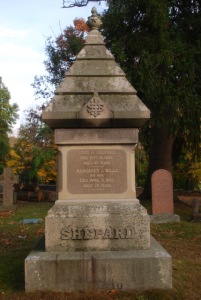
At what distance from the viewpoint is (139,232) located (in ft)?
18.8

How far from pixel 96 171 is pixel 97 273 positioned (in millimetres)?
1487

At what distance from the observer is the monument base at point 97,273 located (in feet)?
17.1

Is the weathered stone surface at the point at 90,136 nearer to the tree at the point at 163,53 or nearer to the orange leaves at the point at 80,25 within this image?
the tree at the point at 163,53

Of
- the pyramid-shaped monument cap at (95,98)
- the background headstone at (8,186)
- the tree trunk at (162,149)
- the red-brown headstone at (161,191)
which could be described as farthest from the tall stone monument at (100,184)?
the tree trunk at (162,149)

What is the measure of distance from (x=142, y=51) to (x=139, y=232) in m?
11.0

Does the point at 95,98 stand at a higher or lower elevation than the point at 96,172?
higher

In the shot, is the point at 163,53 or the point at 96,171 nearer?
the point at 96,171

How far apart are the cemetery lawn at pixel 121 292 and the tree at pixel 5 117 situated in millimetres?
30455

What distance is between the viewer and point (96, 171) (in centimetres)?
598

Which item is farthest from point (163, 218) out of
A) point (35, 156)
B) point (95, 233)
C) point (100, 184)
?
point (35, 156)

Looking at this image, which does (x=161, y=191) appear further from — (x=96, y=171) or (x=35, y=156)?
(x=35, y=156)

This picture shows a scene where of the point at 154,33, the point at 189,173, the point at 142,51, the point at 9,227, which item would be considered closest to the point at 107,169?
the point at 9,227

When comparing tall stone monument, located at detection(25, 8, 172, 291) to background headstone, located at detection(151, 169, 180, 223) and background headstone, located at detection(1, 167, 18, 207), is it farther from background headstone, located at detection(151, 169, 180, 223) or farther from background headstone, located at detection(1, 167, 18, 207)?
background headstone, located at detection(1, 167, 18, 207)

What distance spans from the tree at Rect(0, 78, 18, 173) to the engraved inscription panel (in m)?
38.6
